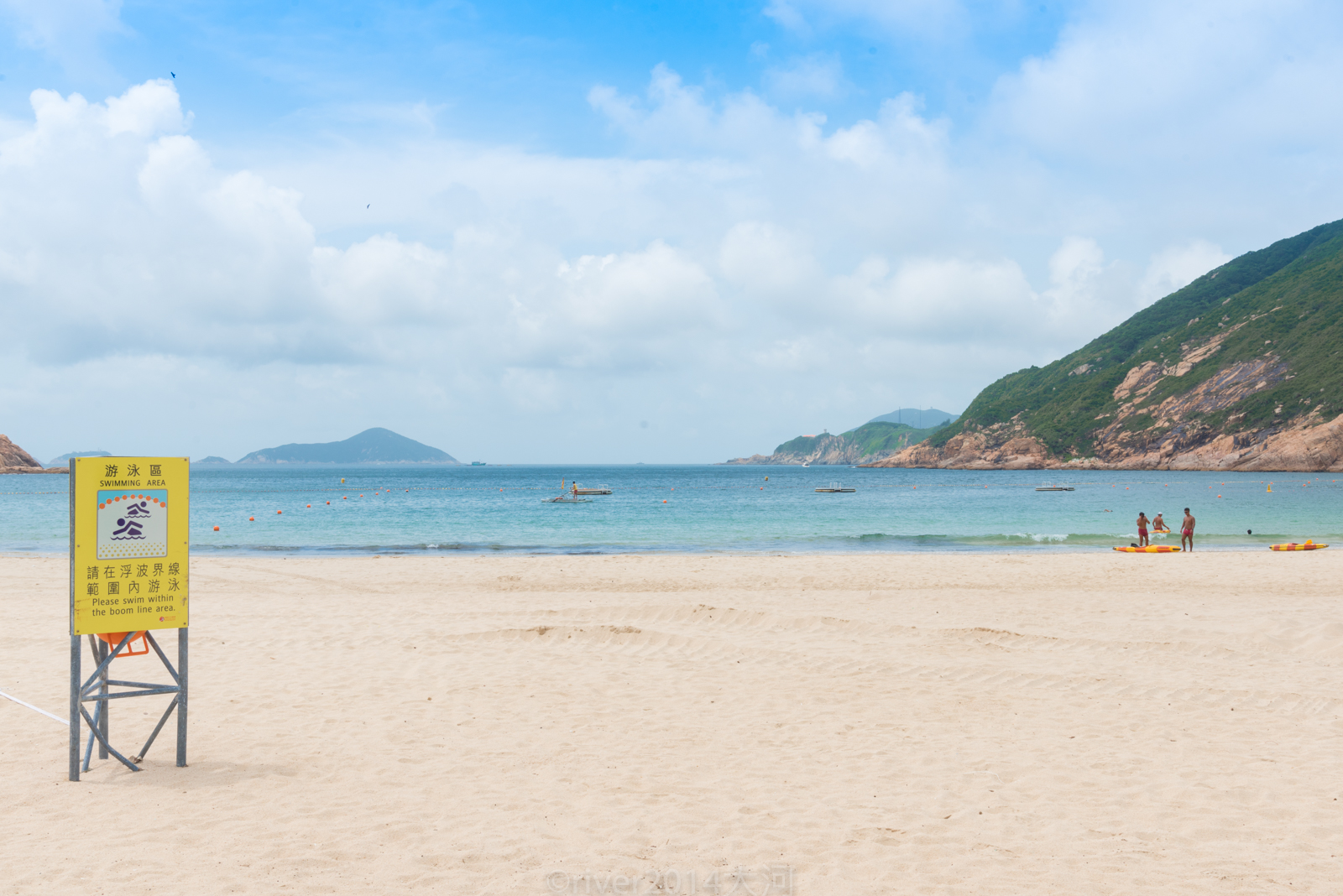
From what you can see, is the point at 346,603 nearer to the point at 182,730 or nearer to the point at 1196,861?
the point at 182,730

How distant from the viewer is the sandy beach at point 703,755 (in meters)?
4.86

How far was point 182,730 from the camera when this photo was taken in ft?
21.5

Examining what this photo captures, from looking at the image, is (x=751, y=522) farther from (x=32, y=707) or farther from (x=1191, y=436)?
(x=1191, y=436)

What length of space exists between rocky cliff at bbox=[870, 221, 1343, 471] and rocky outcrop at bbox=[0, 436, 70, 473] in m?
177

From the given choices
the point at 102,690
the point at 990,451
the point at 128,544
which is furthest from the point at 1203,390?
the point at 102,690

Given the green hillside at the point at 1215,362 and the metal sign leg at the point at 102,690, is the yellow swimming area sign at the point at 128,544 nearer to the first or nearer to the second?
the metal sign leg at the point at 102,690

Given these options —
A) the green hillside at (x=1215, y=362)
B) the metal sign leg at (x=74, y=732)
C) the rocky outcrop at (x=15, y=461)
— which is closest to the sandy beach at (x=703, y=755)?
the metal sign leg at (x=74, y=732)

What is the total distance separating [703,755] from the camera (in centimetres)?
705

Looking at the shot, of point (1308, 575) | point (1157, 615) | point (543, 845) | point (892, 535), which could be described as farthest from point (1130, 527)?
point (543, 845)

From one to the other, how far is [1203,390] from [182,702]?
137076mm

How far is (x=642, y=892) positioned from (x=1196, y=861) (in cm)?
361

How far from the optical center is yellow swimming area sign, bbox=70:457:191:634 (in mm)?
5684

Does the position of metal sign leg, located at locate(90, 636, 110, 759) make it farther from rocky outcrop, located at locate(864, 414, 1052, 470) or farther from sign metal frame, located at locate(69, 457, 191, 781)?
rocky outcrop, located at locate(864, 414, 1052, 470)

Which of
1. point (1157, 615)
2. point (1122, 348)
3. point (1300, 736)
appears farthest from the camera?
point (1122, 348)
